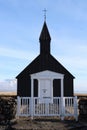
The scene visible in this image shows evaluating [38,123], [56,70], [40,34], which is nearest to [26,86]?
[56,70]

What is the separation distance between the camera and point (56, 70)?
98.0 ft

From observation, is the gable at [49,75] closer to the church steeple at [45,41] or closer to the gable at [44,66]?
the gable at [44,66]

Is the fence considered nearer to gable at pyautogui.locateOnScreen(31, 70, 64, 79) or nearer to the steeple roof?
gable at pyautogui.locateOnScreen(31, 70, 64, 79)

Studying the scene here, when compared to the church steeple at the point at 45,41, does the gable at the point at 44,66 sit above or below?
below

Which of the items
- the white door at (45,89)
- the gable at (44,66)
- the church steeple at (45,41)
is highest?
the church steeple at (45,41)

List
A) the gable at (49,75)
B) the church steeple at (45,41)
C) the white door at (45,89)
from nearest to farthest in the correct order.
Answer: the gable at (49,75), the white door at (45,89), the church steeple at (45,41)

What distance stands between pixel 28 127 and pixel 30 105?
141 inches

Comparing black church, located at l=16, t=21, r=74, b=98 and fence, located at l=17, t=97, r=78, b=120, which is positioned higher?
black church, located at l=16, t=21, r=74, b=98

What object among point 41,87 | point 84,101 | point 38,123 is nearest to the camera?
point 38,123

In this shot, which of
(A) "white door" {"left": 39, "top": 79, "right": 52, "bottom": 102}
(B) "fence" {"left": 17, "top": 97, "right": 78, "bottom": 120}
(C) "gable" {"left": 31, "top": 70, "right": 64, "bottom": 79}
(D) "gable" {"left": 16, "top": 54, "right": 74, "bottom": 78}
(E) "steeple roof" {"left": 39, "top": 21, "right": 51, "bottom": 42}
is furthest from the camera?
(E) "steeple roof" {"left": 39, "top": 21, "right": 51, "bottom": 42}

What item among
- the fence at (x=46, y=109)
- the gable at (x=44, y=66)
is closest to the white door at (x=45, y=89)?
the gable at (x=44, y=66)

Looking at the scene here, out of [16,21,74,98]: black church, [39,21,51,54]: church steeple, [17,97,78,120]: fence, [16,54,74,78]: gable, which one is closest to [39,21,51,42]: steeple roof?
[39,21,51,54]: church steeple

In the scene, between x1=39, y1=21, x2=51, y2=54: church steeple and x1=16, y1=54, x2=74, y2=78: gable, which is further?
x1=39, y1=21, x2=51, y2=54: church steeple

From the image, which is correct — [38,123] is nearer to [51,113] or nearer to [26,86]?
[51,113]
